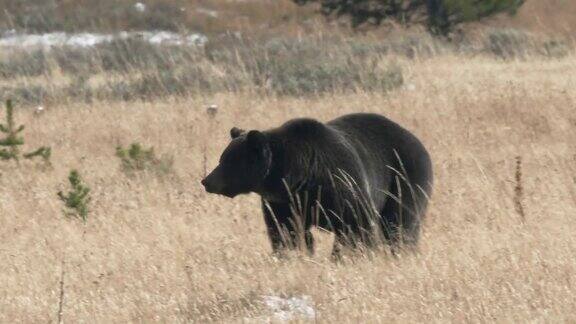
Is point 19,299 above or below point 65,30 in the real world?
above

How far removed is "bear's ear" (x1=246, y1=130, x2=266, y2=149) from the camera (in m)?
6.57

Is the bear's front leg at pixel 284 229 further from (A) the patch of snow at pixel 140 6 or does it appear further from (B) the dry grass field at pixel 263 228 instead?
(A) the patch of snow at pixel 140 6

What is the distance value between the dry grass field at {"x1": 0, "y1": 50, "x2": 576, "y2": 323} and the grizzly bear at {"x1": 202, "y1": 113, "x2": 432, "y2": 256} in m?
0.20

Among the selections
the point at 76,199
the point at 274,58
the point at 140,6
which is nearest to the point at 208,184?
the point at 76,199

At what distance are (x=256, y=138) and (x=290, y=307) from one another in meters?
1.45

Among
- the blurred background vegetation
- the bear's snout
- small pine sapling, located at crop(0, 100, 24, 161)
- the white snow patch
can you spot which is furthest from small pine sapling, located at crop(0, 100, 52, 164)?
the white snow patch

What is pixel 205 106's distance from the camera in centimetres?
1303

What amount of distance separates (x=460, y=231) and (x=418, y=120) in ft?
15.9

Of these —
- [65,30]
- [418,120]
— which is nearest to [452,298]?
[418,120]

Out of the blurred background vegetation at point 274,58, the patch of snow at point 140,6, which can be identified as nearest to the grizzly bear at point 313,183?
the blurred background vegetation at point 274,58

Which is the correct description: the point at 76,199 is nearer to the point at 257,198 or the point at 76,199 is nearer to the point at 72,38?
the point at 257,198

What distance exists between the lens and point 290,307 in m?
5.35

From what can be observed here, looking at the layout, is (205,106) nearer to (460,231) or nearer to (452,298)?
(460,231)

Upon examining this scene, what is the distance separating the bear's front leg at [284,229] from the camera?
6543 mm
